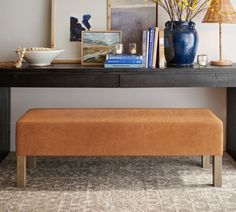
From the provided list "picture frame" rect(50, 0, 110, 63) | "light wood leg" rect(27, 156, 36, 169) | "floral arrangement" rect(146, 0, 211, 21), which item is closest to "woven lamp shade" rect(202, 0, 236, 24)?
"floral arrangement" rect(146, 0, 211, 21)

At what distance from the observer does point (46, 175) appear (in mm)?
3348

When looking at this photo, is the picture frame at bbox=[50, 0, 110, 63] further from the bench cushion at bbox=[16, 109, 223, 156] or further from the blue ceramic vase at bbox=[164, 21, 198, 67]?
the bench cushion at bbox=[16, 109, 223, 156]

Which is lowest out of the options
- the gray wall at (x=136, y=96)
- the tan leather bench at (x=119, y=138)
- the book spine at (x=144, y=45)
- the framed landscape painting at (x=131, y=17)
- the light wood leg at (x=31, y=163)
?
the light wood leg at (x=31, y=163)

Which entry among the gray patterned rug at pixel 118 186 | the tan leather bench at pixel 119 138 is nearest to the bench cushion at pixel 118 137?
the tan leather bench at pixel 119 138

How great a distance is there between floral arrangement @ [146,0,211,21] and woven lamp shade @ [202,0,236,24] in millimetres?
128

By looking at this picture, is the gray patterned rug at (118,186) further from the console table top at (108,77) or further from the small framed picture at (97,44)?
the small framed picture at (97,44)

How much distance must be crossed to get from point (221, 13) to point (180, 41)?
36cm

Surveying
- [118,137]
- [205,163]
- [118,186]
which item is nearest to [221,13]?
[205,163]

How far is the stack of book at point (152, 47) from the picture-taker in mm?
3516

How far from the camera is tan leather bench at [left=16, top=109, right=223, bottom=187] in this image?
121 inches

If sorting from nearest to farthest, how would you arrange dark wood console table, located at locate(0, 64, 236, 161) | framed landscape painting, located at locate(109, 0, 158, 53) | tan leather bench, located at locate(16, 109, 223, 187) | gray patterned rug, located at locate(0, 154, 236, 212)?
gray patterned rug, located at locate(0, 154, 236, 212)
tan leather bench, located at locate(16, 109, 223, 187)
dark wood console table, located at locate(0, 64, 236, 161)
framed landscape painting, located at locate(109, 0, 158, 53)

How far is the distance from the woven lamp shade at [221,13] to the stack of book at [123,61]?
1.98 feet

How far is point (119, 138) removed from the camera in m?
3.09

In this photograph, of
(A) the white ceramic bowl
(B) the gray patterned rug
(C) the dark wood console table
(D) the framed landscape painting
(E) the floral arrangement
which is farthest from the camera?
(D) the framed landscape painting
